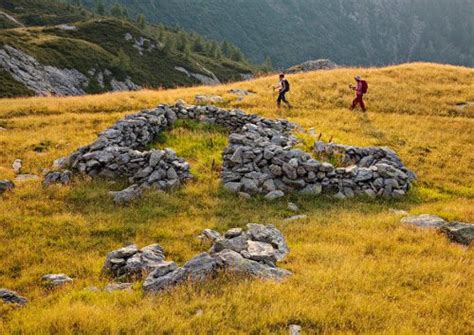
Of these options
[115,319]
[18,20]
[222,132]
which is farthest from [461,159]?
[18,20]

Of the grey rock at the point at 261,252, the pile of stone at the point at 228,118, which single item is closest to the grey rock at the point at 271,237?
the grey rock at the point at 261,252

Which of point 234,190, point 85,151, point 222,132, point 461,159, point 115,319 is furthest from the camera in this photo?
point 222,132

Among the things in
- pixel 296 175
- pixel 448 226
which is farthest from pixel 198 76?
pixel 448 226

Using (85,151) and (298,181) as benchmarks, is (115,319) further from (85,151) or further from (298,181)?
(85,151)

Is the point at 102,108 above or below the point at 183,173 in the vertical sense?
above

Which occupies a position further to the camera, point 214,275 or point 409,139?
point 409,139

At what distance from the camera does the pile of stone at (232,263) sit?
9.98 m

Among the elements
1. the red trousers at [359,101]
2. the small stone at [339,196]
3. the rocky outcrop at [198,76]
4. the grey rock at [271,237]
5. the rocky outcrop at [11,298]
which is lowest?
the rocky outcrop at [11,298]

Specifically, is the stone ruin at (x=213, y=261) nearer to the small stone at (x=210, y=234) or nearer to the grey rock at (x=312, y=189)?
the small stone at (x=210, y=234)

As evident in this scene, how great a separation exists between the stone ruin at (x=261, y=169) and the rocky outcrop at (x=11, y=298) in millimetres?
7328

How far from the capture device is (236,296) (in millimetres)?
9156

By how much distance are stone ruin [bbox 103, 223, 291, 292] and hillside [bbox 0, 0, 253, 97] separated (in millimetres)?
76969

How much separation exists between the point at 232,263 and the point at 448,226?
8.74 meters

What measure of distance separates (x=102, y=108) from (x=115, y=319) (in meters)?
28.1
